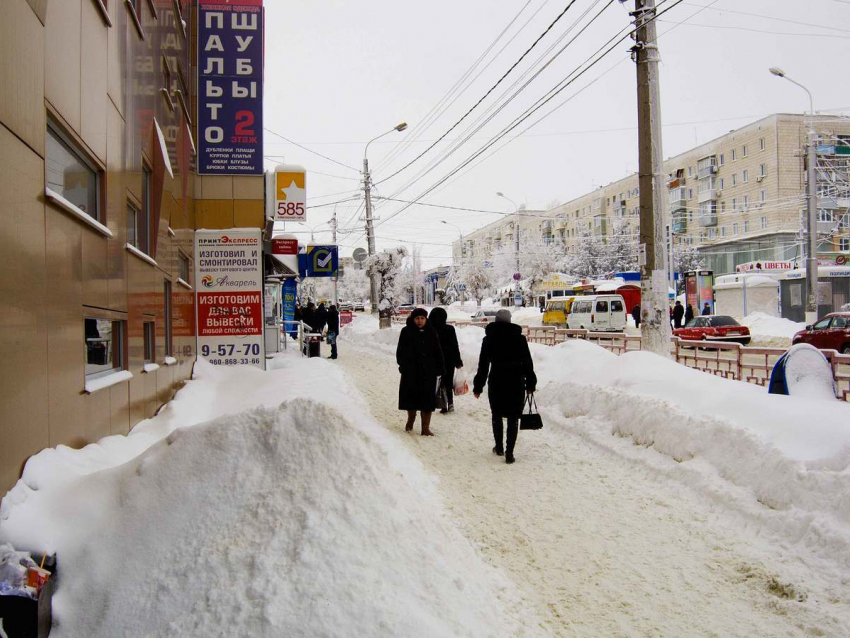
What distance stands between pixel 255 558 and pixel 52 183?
3429 mm

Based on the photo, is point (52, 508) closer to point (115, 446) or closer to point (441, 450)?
point (115, 446)

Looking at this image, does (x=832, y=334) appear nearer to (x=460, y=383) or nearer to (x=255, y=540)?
Answer: (x=460, y=383)

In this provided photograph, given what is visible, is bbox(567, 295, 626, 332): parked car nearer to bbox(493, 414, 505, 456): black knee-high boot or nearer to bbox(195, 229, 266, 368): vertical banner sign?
bbox(195, 229, 266, 368): vertical banner sign

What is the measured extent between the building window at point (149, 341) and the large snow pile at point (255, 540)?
12.3 ft

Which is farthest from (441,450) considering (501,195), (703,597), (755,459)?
(501,195)

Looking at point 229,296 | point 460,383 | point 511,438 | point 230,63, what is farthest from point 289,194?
point 511,438

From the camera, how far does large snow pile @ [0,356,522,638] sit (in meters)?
3.23

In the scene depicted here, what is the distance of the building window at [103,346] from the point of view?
5.94m

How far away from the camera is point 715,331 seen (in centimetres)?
2275

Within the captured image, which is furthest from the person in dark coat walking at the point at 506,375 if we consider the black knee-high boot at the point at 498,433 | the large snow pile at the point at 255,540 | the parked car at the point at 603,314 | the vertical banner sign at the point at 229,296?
the parked car at the point at 603,314

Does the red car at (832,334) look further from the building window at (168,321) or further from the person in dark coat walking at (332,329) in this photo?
the building window at (168,321)

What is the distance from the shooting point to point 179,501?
4.08 m

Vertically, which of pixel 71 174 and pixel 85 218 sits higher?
pixel 71 174

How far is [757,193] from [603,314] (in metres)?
28.7
